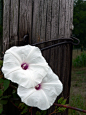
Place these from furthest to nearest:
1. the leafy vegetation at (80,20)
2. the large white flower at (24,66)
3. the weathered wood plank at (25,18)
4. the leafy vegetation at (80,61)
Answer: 1. the leafy vegetation at (80,20)
2. the leafy vegetation at (80,61)
3. the weathered wood plank at (25,18)
4. the large white flower at (24,66)

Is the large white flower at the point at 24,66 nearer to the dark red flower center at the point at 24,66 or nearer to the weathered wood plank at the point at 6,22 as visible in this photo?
the dark red flower center at the point at 24,66

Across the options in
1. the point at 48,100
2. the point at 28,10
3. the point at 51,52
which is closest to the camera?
the point at 48,100

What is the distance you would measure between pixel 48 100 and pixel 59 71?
483 mm

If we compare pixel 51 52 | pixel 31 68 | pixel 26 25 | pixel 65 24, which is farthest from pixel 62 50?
pixel 31 68

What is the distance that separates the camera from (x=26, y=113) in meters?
1.27

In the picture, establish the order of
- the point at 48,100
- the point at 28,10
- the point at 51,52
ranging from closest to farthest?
the point at 48,100, the point at 28,10, the point at 51,52

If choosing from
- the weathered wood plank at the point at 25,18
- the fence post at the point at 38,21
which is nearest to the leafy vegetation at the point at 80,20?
the fence post at the point at 38,21

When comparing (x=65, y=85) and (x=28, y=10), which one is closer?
(x=28, y=10)

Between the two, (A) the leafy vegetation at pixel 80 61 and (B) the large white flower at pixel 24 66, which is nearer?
(B) the large white flower at pixel 24 66

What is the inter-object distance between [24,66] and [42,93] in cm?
18

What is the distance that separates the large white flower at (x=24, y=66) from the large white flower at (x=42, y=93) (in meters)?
0.05

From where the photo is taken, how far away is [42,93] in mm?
909

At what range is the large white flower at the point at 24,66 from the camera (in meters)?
0.85

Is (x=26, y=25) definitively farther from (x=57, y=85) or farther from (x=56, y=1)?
(x=57, y=85)
